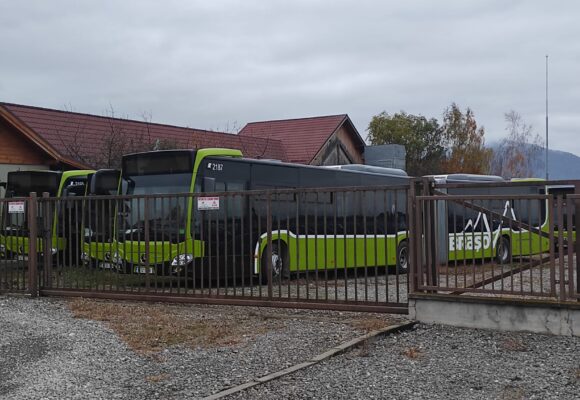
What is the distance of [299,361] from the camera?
297 inches

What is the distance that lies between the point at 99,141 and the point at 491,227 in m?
21.0

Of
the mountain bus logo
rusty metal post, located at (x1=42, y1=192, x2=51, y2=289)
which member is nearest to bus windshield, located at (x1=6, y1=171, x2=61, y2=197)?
rusty metal post, located at (x1=42, y1=192, x2=51, y2=289)

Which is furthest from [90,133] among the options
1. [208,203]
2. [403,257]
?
[403,257]

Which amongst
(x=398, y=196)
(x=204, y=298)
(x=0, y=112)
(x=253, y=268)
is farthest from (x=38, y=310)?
(x=0, y=112)

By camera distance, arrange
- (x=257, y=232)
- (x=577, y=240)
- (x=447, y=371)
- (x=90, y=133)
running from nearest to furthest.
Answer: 1. (x=447, y=371)
2. (x=577, y=240)
3. (x=257, y=232)
4. (x=90, y=133)

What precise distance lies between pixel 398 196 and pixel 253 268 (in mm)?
2673

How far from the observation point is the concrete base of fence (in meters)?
8.15

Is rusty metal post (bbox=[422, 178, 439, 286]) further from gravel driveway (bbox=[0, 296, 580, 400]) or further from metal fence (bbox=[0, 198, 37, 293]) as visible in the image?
metal fence (bbox=[0, 198, 37, 293])

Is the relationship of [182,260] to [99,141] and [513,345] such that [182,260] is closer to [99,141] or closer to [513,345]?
[513,345]

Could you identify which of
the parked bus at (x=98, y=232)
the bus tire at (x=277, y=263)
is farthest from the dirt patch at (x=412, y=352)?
the parked bus at (x=98, y=232)

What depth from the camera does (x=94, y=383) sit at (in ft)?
22.6

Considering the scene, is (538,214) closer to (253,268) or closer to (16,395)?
(253,268)

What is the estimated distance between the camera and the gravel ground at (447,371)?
636cm

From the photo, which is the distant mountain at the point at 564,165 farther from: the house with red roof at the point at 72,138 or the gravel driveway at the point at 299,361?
the gravel driveway at the point at 299,361
